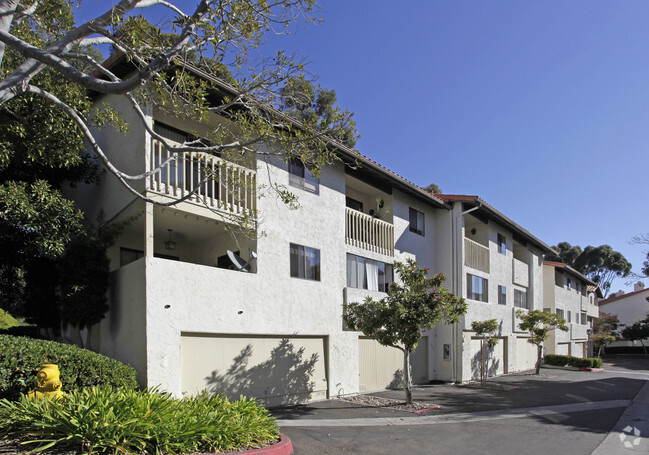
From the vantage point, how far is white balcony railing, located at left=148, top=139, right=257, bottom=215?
11306 millimetres

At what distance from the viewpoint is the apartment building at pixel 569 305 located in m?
37.1

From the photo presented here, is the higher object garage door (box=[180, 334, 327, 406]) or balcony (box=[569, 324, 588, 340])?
garage door (box=[180, 334, 327, 406])

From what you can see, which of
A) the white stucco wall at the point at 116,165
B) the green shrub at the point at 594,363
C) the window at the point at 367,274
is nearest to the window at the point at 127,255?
the white stucco wall at the point at 116,165

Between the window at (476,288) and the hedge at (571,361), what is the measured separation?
12.1 m

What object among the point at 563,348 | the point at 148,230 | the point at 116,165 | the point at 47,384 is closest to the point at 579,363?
the point at 563,348

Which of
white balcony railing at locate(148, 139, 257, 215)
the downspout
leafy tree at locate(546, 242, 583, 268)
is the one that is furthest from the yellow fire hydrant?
leafy tree at locate(546, 242, 583, 268)

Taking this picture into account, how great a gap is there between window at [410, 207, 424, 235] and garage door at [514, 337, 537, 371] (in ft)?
41.2

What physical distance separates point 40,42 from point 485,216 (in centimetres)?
2113

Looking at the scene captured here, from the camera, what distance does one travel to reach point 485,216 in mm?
25062

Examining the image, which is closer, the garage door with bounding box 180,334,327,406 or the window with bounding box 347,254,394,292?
the garage door with bounding box 180,334,327,406

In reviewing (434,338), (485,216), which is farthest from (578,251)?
(434,338)

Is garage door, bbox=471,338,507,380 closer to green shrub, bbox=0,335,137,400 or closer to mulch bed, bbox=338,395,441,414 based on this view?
mulch bed, bbox=338,395,441,414

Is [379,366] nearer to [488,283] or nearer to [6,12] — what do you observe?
[488,283]

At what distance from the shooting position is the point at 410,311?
42.9 feet
